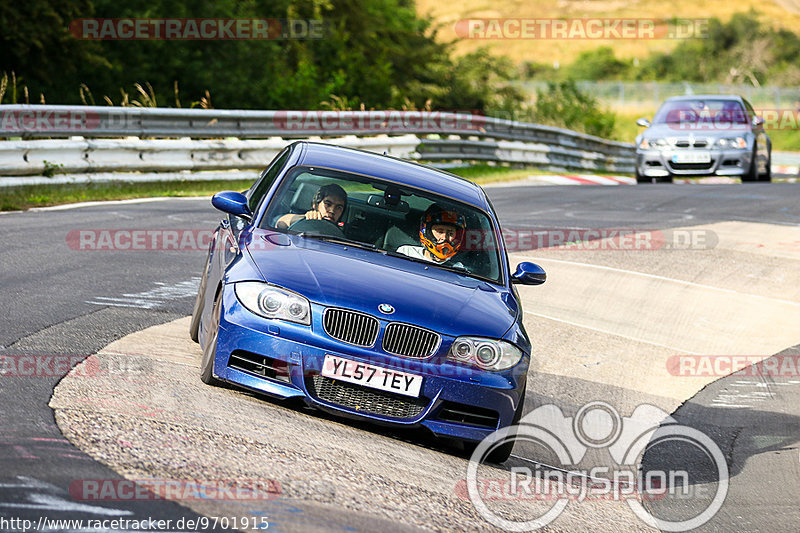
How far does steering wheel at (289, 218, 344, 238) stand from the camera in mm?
6758

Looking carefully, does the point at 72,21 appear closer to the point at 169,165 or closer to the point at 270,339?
the point at 169,165

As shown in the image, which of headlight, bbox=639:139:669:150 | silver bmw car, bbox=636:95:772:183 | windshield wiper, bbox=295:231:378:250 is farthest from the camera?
headlight, bbox=639:139:669:150

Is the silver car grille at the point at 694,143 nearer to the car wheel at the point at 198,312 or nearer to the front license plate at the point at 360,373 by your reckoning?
the car wheel at the point at 198,312

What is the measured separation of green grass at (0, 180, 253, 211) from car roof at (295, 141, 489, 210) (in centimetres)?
725

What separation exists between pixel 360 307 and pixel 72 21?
22406 millimetres

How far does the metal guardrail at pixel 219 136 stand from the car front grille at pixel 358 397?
9780 millimetres

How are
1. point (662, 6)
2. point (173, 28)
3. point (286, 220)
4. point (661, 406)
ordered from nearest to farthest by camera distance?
point (286, 220)
point (661, 406)
point (173, 28)
point (662, 6)

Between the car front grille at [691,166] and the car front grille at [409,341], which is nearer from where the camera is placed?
the car front grille at [409,341]

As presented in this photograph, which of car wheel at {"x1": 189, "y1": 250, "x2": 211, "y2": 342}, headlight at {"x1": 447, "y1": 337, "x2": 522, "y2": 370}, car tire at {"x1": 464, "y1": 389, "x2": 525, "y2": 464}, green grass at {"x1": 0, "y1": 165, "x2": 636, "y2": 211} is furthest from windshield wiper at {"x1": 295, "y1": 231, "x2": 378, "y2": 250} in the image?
green grass at {"x1": 0, "y1": 165, "x2": 636, "y2": 211}

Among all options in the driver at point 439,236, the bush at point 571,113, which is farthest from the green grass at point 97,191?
the bush at point 571,113

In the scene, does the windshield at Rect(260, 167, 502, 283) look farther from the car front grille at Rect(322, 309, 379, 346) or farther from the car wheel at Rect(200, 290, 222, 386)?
the car front grille at Rect(322, 309, 379, 346)

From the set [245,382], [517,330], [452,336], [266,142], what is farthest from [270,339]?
[266,142]

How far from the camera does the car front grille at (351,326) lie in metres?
5.66

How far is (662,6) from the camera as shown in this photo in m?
155
